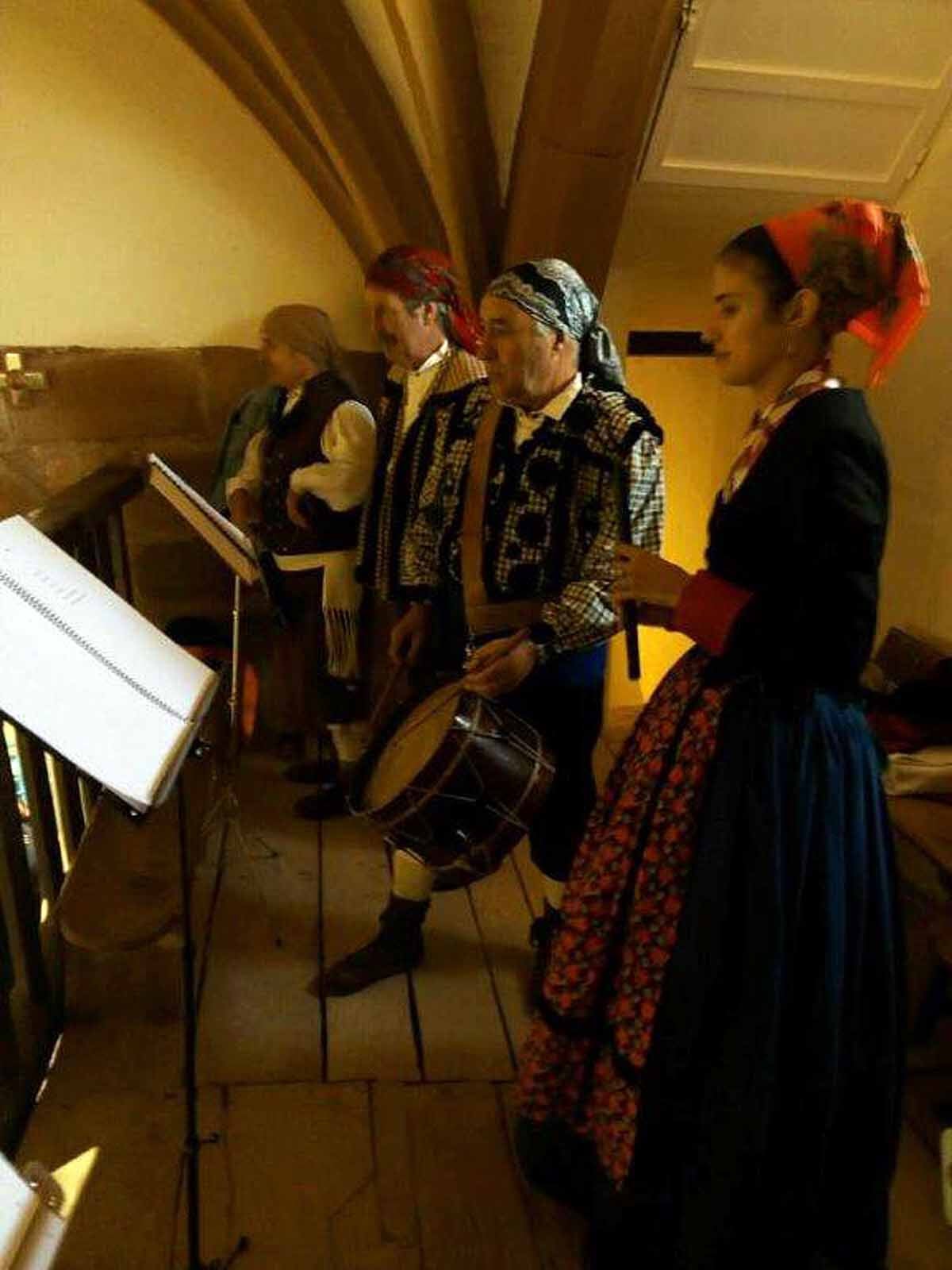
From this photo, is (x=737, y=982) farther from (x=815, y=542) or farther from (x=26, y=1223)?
(x=26, y=1223)

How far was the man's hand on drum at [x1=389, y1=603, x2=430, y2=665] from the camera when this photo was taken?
1868 millimetres

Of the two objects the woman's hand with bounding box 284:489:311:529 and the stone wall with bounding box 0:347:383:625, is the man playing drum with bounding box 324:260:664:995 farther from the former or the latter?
the stone wall with bounding box 0:347:383:625

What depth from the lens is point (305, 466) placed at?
2387 mm

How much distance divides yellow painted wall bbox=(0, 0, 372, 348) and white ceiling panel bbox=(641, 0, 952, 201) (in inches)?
45.3

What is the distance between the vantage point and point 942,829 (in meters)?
1.62

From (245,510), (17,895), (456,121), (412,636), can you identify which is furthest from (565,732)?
(456,121)

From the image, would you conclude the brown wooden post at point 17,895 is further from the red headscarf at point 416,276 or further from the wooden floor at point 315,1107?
the red headscarf at point 416,276

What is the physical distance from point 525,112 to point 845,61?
689 millimetres

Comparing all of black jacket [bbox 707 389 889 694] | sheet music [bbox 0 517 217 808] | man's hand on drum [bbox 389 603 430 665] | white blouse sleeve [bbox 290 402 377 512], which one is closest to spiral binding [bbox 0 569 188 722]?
sheet music [bbox 0 517 217 808]

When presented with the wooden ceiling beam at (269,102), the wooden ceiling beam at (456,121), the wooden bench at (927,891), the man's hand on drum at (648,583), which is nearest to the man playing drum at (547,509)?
the man's hand on drum at (648,583)

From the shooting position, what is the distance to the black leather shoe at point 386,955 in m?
1.86

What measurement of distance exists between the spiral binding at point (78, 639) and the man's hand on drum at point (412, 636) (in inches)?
34.0

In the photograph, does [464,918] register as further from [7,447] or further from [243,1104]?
[7,447]

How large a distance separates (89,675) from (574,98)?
54.8 inches
